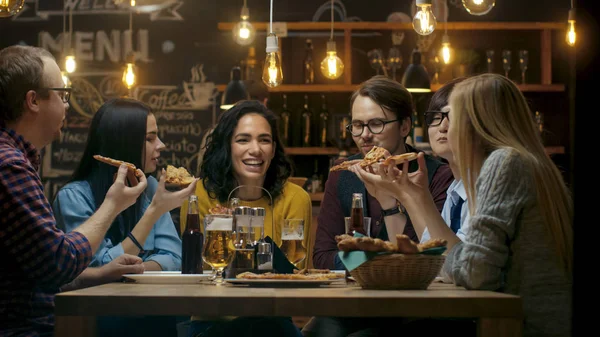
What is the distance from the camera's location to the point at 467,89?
2268 millimetres

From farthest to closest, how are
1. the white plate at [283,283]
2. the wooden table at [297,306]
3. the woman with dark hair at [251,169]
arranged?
1. the woman with dark hair at [251,169]
2. the white plate at [283,283]
3. the wooden table at [297,306]

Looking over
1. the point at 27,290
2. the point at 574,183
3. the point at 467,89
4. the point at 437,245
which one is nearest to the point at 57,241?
the point at 27,290

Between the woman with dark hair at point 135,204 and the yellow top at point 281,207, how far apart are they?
225 millimetres

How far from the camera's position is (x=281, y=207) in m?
3.65

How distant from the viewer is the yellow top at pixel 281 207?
11.5 ft

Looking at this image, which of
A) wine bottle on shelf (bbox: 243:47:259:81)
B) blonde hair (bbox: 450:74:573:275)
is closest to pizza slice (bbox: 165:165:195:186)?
blonde hair (bbox: 450:74:573:275)

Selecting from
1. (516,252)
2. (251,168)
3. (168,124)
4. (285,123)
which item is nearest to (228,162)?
(251,168)

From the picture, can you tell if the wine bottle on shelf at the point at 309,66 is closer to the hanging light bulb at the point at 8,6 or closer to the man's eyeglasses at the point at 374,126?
the man's eyeglasses at the point at 374,126

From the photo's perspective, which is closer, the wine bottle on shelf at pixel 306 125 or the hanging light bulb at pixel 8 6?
the hanging light bulb at pixel 8 6

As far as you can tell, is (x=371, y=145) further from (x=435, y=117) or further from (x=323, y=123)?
(x=323, y=123)

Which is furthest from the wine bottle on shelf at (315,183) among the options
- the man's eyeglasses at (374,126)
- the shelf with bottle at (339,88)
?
the man's eyeglasses at (374,126)

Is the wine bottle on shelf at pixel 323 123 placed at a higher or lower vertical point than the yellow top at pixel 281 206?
higher

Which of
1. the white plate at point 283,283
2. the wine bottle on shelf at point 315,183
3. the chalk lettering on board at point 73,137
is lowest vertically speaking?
the white plate at point 283,283

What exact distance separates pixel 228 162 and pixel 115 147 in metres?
0.56
